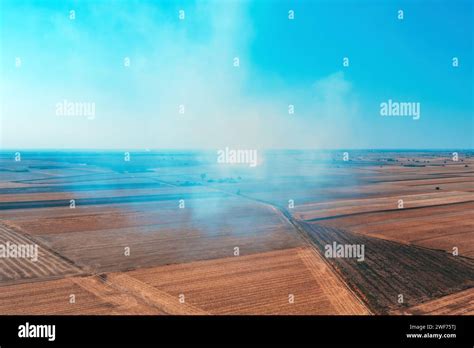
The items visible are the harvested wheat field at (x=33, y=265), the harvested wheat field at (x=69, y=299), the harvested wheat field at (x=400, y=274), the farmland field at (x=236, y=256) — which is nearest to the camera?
the harvested wheat field at (x=69, y=299)

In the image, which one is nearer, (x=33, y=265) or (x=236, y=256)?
(x=33, y=265)

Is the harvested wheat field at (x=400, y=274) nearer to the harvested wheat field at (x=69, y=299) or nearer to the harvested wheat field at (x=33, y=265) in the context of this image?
the harvested wheat field at (x=69, y=299)

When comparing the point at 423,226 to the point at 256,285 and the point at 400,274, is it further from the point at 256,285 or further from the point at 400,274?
the point at 256,285

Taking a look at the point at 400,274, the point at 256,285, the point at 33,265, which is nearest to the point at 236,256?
the point at 256,285

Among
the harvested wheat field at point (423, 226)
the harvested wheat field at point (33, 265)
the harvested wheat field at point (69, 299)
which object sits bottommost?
the harvested wheat field at point (69, 299)

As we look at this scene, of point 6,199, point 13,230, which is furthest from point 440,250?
point 6,199

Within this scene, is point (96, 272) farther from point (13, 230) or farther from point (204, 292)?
point (13, 230)

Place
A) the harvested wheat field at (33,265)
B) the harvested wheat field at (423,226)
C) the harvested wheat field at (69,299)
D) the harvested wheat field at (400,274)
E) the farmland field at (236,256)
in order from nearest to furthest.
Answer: the harvested wheat field at (69,299) < the farmland field at (236,256) < the harvested wheat field at (400,274) < the harvested wheat field at (33,265) < the harvested wheat field at (423,226)

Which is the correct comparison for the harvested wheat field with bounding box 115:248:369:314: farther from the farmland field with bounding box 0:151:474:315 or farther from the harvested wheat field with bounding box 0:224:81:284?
the harvested wheat field with bounding box 0:224:81:284

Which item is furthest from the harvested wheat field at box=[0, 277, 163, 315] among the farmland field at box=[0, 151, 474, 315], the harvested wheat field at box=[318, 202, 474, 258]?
the harvested wheat field at box=[318, 202, 474, 258]

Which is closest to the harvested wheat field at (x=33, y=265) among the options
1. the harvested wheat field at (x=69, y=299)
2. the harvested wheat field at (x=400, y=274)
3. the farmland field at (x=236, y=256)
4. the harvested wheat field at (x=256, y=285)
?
the farmland field at (x=236, y=256)
